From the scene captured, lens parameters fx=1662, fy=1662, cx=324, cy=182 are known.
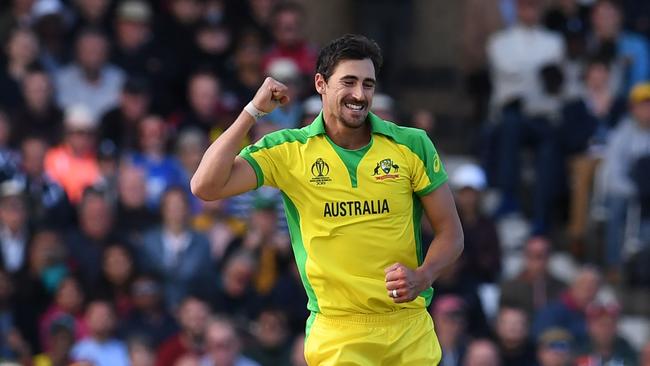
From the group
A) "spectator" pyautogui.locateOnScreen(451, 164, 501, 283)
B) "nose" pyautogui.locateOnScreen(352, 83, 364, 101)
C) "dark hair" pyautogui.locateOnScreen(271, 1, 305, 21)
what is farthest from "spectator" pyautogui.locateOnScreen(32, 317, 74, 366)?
"nose" pyautogui.locateOnScreen(352, 83, 364, 101)

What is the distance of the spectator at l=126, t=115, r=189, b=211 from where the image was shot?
1377 centimetres

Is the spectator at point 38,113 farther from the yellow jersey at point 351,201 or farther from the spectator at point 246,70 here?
the yellow jersey at point 351,201

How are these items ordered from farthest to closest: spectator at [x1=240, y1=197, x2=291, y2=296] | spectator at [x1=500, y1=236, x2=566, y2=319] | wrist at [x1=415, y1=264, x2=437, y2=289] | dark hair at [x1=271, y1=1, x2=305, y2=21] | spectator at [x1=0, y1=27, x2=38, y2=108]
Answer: dark hair at [x1=271, y1=1, x2=305, y2=21], spectator at [x1=0, y1=27, x2=38, y2=108], spectator at [x1=500, y1=236, x2=566, y2=319], spectator at [x1=240, y1=197, x2=291, y2=296], wrist at [x1=415, y1=264, x2=437, y2=289]

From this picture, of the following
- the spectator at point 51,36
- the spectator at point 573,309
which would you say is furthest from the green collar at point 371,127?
the spectator at point 51,36

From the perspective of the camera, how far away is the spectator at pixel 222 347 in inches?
476

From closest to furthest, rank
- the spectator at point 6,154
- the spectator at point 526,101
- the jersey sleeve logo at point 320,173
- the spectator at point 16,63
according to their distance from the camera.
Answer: the jersey sleeve logo at point 320,173, the spectator at point 6,154, the spectator at point 16,63, the spectator at point 526,101

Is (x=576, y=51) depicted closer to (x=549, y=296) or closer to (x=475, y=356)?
(x=549, y=296)

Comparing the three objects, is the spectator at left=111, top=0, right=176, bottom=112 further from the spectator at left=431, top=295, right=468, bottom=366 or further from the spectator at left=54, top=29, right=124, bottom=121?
the spectator at left=431, top=295, right=468, bottom=366

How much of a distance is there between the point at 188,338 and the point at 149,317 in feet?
1.23

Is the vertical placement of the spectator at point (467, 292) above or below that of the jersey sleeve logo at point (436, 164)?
below

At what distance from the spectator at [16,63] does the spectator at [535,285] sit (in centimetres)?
445

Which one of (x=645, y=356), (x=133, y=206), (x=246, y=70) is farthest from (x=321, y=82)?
(x=246, y=70)

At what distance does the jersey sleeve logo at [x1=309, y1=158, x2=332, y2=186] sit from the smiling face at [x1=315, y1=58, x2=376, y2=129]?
211mm

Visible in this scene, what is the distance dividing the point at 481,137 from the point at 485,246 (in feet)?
5.51
